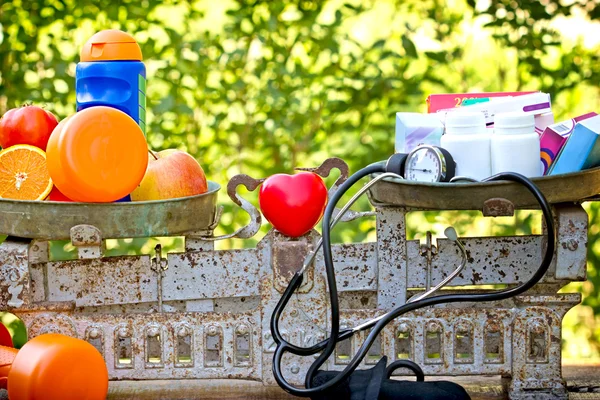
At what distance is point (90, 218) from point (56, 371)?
295mm

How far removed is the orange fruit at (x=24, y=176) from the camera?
165cm

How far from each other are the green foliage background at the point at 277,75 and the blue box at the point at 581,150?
150cm

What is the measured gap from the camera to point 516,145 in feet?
4.99

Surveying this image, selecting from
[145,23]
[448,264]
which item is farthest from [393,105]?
[448,264]

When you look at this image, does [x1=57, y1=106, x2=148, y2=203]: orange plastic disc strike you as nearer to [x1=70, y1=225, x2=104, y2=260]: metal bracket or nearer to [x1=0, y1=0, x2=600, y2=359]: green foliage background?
[x1=70, y1=225, x2=104, y2=260]: metal bracket

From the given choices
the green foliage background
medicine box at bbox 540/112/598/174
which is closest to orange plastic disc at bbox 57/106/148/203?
medicine box at bbox 540/112/598/174

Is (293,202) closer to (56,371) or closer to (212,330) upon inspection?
(212,330)

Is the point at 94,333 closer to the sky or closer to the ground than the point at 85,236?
closer to the ground

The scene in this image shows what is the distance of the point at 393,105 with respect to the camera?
334cm

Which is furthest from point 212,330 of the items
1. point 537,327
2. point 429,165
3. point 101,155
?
point 537,327

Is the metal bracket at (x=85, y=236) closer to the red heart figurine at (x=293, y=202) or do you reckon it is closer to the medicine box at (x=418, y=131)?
the red heart figurine at (x=293, y=202)

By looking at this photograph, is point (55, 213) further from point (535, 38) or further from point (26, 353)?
point (535, 38)

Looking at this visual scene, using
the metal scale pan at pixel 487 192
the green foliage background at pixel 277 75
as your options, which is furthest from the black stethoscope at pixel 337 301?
the green foliage background at pixel 277 75

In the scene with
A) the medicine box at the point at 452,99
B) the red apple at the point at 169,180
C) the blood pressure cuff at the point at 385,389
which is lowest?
the blood pressure cuff at the point at 385,389
